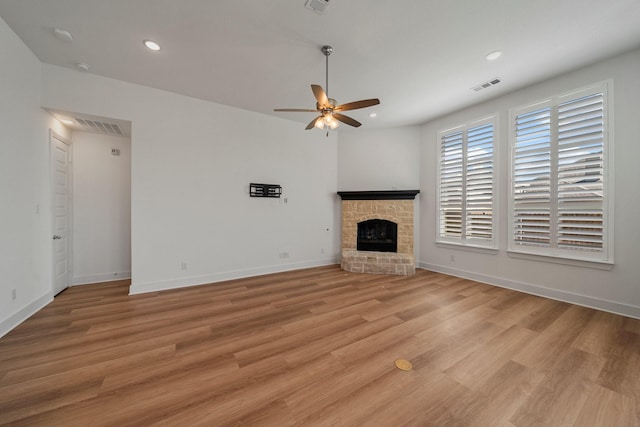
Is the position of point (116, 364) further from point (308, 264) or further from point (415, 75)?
point (415, 75)

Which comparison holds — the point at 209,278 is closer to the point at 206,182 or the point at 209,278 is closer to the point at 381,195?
the point at 206,182

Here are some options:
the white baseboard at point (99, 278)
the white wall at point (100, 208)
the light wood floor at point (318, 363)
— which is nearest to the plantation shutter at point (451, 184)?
the light wood floor at point (318, 363)

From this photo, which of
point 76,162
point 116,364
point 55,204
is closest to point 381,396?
point 116,364

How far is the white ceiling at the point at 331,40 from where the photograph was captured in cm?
217

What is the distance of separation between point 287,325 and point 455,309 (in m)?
2.21

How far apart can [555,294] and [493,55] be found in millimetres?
3473

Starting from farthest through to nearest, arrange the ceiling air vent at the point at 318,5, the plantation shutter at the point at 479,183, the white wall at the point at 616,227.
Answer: the plantation shutter at the point at 479,183 → the white wall at the point at 616,227 → the ceiling air vent at the point at 318,5

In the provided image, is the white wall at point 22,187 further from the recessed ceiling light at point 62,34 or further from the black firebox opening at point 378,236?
the black firebox opening at point 378,236

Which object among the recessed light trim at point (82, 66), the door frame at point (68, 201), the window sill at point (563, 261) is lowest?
the window sill at point (563, 261)

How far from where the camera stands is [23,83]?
8.75 ft

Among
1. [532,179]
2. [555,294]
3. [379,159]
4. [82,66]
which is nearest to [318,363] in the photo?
[555,294]

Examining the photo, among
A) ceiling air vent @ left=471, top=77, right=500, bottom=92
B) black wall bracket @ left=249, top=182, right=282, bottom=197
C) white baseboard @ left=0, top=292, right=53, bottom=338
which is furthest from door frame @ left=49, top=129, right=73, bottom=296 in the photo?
ceiling air vent @ left=471, top=77, right=500, bottom=92

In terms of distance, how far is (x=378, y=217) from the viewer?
526 cm

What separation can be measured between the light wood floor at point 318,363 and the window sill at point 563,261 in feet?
1.91
